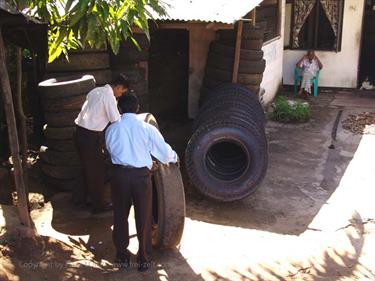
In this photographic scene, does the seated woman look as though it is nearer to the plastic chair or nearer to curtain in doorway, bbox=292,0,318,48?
the plastic chair

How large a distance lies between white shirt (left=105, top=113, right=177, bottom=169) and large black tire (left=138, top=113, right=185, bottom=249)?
20.3 inches

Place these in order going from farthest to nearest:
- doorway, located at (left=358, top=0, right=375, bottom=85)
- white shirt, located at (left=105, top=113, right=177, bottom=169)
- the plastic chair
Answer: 1. doorway, located at (left=358, top=0, right=375, bottom=85)
2. the plastic chair
3. white shirt, located at (left=105, top=113, right=177, bottom=169)

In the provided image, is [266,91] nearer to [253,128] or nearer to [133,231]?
[253,128]

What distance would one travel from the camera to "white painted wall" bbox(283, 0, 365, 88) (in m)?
13.7

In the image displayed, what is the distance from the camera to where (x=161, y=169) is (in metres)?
5.42

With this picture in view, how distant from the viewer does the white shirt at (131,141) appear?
4820 mm

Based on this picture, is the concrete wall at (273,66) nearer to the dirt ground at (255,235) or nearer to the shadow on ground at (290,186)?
the shadow on ground at (290,186)

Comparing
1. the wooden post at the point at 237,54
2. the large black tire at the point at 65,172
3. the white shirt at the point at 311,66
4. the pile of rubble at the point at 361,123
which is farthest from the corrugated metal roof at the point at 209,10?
the white shirt at the point at 311,66

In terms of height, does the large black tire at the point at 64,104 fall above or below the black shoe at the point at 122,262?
above

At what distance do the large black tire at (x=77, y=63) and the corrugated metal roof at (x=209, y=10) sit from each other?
107 centimetres

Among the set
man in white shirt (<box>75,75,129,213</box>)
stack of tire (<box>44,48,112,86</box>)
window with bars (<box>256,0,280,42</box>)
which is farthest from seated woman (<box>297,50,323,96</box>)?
man in white shirt (<box>75,75,129,213</box>)

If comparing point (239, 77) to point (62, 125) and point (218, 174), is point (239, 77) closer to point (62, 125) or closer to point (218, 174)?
point (218, 174)

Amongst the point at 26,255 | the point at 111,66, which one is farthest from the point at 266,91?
the point at 26,255

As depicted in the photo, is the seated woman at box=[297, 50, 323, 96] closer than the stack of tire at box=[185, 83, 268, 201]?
No
